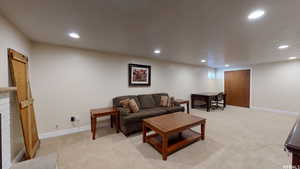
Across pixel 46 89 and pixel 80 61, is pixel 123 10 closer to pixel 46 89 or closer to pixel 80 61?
pixel 80 61

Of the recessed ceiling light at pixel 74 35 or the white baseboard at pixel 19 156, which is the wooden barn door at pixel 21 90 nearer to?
the white baseboard at pixel 19 156

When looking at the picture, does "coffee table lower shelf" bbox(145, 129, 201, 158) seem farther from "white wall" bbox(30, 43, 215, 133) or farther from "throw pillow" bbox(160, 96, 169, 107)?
"white wall" bbox(30, 43, 215, 133)

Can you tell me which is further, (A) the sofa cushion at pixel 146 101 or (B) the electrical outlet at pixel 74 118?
(A) the sofa cushion at pixel 146 101

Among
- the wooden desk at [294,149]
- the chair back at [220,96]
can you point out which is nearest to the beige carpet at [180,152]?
the wooden desk at [294,149]

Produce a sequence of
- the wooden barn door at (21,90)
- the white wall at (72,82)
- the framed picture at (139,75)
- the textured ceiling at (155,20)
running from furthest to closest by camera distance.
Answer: the framed picture at (139,75) < the white wall at (72,82) < the wooden barn door at (21,90) < the textured ceiling at (155,20)

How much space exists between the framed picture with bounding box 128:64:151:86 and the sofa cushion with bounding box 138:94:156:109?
19.6 inches

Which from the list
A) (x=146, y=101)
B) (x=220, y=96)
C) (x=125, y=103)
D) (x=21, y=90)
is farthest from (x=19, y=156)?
(x=220, y=96)

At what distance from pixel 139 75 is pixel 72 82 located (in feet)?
6.49

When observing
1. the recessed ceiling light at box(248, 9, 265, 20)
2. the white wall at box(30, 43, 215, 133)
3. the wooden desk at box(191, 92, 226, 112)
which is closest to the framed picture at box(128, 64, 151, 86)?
the white wall at box(30, 43, 215, 133)

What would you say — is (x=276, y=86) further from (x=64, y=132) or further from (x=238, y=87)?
(x=64, y=132)

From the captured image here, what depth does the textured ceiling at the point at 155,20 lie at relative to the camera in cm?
135

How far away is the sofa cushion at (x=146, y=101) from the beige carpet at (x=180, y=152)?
1073mm

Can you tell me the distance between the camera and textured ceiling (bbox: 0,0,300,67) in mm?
1346

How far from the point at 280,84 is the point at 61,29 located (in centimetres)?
756
